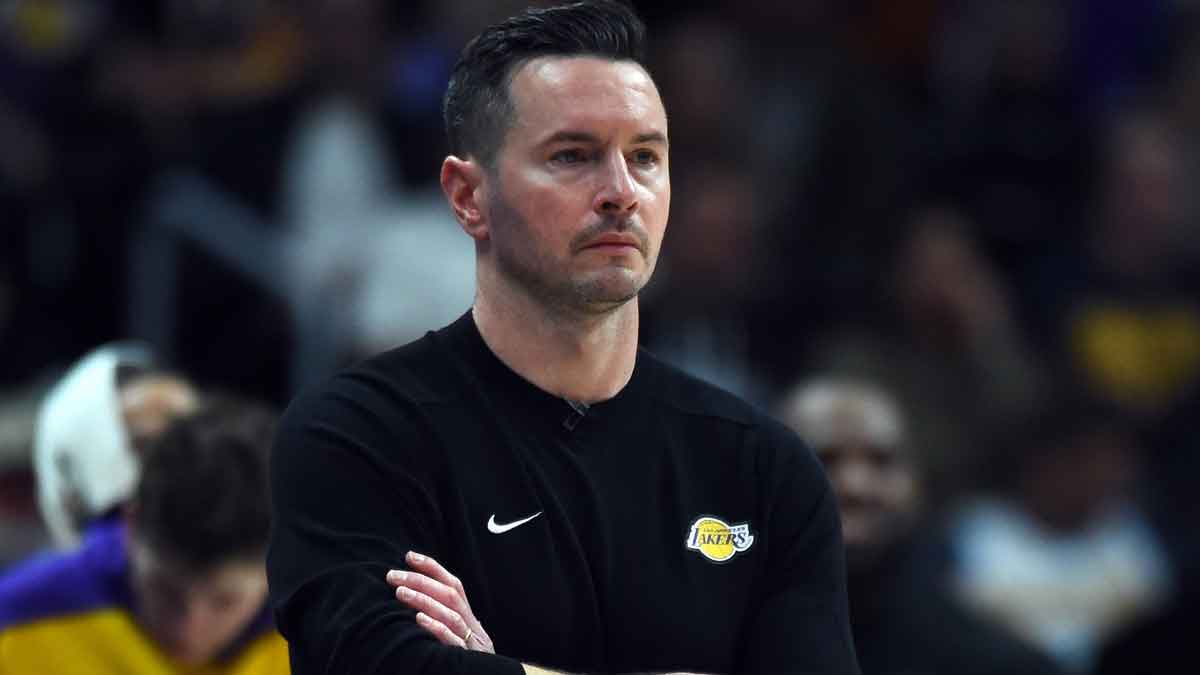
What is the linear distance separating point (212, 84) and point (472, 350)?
6815mm

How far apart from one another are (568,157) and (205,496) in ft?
4.64

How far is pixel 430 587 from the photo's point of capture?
368cm

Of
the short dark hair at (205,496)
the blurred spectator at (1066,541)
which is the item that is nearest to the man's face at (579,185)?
the short dark hair at (205,496)

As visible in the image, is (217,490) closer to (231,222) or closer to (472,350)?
(472,350)

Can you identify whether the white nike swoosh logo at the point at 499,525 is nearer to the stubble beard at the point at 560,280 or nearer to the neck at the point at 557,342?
the neck at the point at 557,342

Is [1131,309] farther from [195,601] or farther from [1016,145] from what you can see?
[195,601]

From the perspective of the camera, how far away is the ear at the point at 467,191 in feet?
13.2

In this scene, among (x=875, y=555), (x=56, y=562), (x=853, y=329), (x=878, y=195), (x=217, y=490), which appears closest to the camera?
(x=217, y=490)

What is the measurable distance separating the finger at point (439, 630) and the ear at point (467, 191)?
73cm

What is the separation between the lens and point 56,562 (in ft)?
17.4

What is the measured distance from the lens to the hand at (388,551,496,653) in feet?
12.0

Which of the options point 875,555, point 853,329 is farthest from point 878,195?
point 875,555

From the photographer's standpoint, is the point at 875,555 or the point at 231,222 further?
the point at 231,222

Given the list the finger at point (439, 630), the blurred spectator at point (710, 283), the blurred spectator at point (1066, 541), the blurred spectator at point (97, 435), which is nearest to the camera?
the finger at point (439, 630)
